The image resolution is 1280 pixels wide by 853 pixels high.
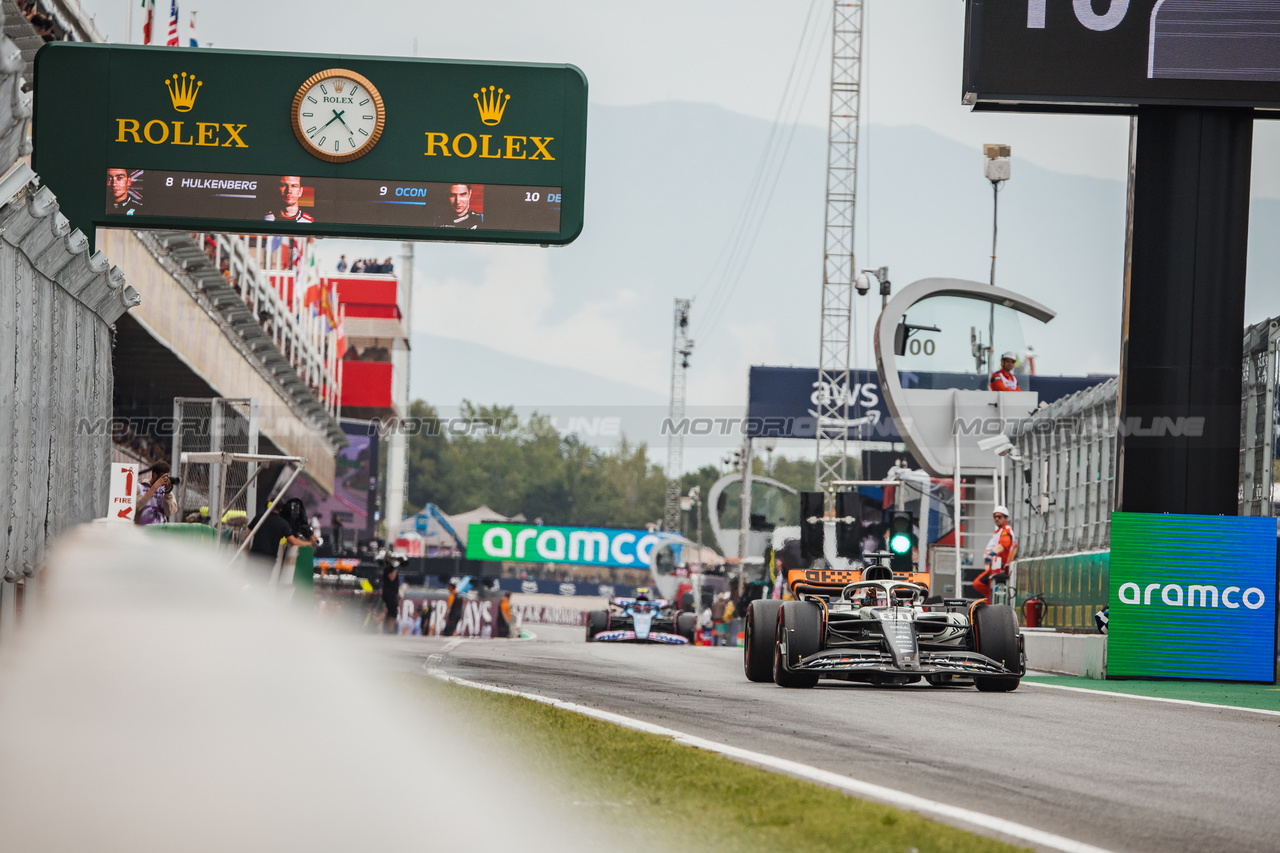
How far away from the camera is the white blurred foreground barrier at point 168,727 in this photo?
11.3 feet

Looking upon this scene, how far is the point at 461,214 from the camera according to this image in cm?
1518

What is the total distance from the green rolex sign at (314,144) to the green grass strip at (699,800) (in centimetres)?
857

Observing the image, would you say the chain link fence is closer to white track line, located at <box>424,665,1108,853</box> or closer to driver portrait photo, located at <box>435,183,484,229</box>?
driver portrait photo, located at <box>435,183,484,229</box>

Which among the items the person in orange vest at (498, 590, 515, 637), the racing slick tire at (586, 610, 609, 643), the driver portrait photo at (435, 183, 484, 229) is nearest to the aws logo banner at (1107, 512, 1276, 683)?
the driver portrait photo at (435, 183, 484, 229)

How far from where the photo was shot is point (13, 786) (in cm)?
352

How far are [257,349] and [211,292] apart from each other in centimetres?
566

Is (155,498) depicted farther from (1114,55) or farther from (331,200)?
(1114,55)

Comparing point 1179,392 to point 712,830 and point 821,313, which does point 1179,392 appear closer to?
point 712,830

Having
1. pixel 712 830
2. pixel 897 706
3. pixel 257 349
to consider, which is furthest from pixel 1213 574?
Answer: pixel 257 349

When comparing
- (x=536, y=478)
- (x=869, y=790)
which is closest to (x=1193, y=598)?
(x=869, y=790)

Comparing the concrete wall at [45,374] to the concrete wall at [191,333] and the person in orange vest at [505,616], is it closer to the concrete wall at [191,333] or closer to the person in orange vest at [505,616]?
the concrete wall at [191,333]

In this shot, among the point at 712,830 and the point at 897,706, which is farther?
the point at 897,706

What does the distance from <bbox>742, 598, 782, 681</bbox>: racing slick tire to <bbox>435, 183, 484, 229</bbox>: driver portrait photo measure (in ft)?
16.5

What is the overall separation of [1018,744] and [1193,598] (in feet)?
26.4
